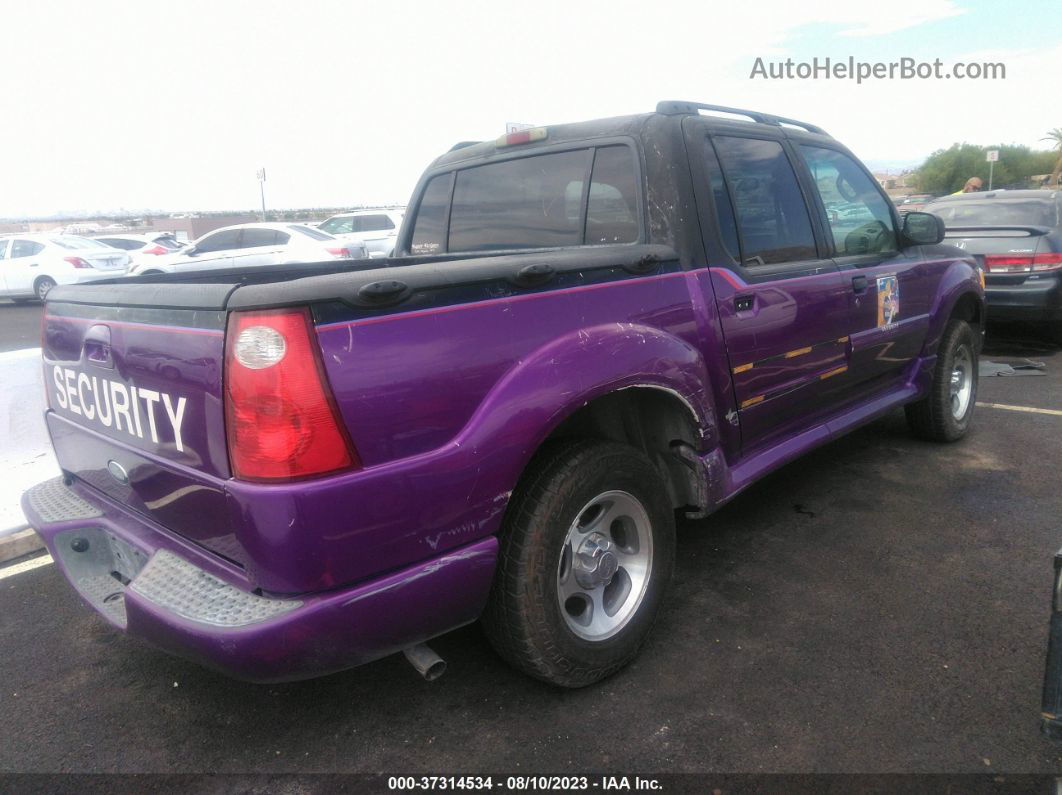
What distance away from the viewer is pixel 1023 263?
25.2ft

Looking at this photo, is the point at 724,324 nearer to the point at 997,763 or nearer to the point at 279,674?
the point at 997,763

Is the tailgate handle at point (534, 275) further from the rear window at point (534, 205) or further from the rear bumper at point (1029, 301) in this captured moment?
the rear bumper at point (1029, 301)

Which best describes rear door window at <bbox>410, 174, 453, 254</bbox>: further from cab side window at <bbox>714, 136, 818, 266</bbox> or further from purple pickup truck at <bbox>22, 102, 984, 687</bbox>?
cab side window at <bbox>714, 136, 818, 266</bbox>

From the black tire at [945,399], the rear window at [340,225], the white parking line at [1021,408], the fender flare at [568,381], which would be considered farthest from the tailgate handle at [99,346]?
the rear window at [340,225]

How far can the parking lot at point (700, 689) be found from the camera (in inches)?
89.8

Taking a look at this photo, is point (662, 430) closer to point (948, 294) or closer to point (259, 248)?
point (948, 294)

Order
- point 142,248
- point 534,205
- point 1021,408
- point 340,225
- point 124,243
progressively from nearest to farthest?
point 534,205 → point 1021,408 → point 340,225 → point 142,248 → point 124,243

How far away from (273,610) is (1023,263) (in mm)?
8192

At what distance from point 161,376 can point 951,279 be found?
174 inches

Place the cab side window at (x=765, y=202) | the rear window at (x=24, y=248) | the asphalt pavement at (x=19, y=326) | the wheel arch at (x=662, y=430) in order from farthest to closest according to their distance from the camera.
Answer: the rear window at (x=24, y=248), the asphalt pavement at (x=19, y=326), the cab side window at (x=765, y=202), the wheel arch at (x=662, y=430)

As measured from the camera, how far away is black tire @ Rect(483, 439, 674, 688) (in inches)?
90.4

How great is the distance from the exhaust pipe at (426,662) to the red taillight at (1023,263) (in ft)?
25.5

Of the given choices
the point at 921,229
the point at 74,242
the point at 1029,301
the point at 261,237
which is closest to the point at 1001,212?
the point at 1029,301

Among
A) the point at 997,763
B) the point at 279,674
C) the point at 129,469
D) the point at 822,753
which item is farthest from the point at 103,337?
the point at 997,763
